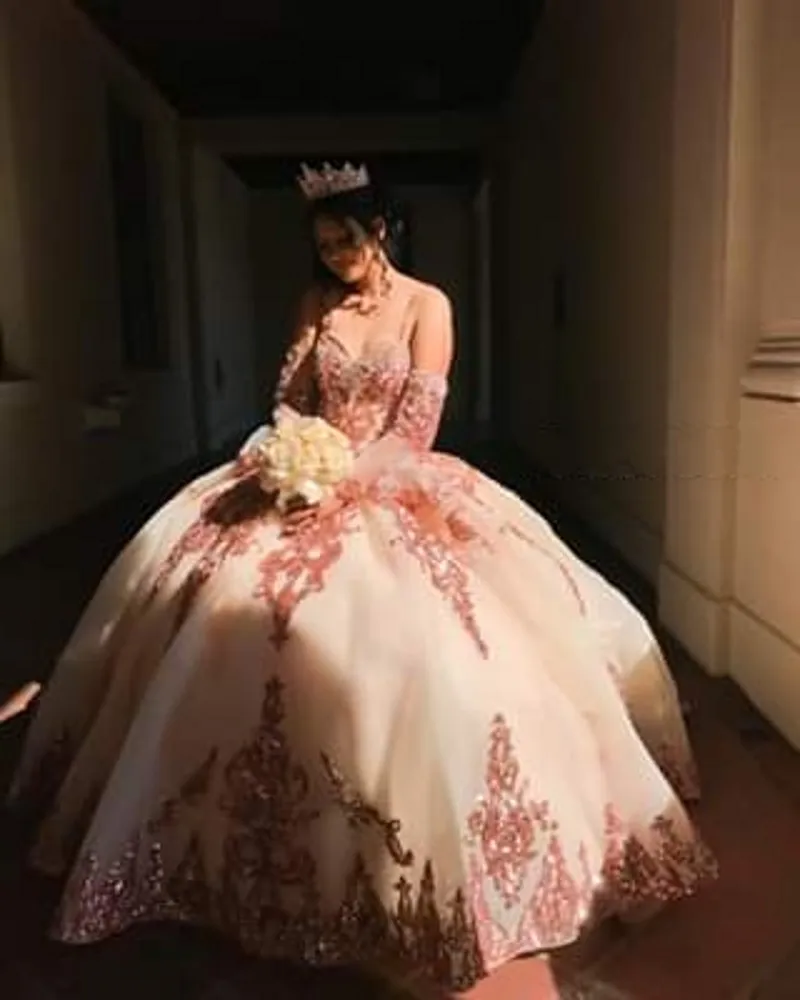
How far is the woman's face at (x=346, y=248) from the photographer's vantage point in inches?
75.5

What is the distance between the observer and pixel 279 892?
150 cm

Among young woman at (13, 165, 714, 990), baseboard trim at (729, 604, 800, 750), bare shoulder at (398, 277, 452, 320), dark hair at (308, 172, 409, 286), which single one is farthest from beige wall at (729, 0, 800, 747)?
dark hair at (308, 172, 409, 286)

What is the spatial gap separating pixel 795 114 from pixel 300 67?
5396 millimetres

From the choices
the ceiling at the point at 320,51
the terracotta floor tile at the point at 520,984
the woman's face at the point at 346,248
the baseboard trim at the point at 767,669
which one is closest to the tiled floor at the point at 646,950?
the terracotta floor tile at the point at 520,984

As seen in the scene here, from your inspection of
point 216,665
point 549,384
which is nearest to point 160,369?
point 549,384

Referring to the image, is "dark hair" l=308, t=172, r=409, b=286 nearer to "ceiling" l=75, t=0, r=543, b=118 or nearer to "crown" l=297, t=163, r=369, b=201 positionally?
"crown" l=297, t=163, r=369, b=201

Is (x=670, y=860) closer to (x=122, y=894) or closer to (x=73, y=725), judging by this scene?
(x=122, y=894)

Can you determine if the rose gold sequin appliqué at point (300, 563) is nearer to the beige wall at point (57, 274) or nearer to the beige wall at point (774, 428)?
the beige wall at point (774, 428)

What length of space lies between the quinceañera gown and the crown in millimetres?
508

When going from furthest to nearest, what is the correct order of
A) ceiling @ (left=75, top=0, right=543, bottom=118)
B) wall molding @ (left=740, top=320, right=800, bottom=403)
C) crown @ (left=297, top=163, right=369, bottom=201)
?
ceiling @ (left=75, top=0, right=543, bottom=118) < wall molding @ (left=740, top=320, right=800, bottom=403) < crown @ (left=297, top=163, right=369, bottom=201)

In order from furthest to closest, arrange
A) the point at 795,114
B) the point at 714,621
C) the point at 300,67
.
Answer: the point at 300,67, the point at 714,621, the point at 795,114

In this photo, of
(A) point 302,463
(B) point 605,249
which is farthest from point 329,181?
(B) point 605,249

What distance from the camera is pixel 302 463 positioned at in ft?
5.60

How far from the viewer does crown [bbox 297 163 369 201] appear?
187cm
